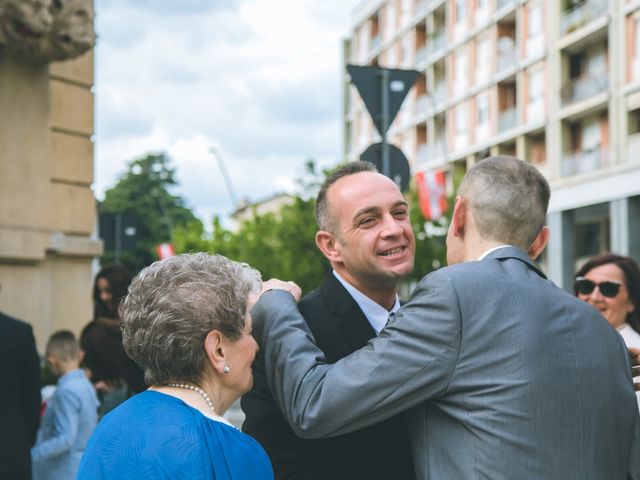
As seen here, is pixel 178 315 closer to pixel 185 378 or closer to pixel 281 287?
pixel 185 378

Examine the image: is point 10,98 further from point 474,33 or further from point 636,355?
point 474,33

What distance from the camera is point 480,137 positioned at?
47.1 metres

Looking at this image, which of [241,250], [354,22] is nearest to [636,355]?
[241,250]

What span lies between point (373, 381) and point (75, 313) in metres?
8.26

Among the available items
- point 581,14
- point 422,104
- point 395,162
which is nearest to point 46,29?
point 395,162

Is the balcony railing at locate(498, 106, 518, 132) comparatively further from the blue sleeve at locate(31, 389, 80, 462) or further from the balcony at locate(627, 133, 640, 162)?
the blue sleeve at locate(31, 389, 80, 462)

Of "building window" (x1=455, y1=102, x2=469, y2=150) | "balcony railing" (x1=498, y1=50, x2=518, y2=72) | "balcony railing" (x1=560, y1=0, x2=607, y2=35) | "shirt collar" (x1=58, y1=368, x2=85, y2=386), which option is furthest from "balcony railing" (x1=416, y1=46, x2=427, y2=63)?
"shirt collar" (x1=58, y1=368, x2=85, y2=386)

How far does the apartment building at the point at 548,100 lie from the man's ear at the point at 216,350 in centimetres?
3230

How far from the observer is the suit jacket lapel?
336cm

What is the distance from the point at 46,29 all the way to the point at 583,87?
31.3 m

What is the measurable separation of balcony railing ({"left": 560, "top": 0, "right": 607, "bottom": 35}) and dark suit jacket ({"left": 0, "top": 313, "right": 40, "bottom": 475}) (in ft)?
111

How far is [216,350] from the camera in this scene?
2816 millimetres

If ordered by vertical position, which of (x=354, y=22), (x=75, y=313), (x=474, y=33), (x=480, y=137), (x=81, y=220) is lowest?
(x=75, y=313)

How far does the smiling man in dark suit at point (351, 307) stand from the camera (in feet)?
10.3
